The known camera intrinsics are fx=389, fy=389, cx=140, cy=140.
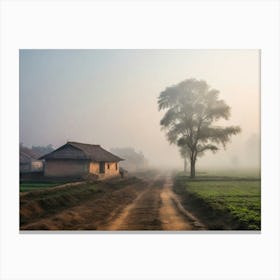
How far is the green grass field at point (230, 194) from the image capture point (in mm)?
6223

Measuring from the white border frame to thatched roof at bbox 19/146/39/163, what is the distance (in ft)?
0.36

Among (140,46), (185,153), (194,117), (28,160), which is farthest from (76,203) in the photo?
(140,46)

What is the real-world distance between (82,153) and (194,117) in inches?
79.1

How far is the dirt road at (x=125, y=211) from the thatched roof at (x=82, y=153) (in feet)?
1.70

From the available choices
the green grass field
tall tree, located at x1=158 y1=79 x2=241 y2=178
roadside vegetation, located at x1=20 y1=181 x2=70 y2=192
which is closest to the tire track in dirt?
the green grass field

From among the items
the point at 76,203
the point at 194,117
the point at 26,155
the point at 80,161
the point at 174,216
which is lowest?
the point at 174,216

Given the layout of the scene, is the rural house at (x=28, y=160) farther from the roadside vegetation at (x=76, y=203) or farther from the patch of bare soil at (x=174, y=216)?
the patch of bare soil at (x=174, y=216)

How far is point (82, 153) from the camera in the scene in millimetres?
6602

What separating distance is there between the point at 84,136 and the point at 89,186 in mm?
893

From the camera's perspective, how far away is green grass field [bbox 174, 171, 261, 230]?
6223mm

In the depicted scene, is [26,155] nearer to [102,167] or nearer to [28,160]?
[28,160]

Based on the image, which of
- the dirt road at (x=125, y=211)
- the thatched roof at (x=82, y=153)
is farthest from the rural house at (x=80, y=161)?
the dirt road at (x=125, y=211)
